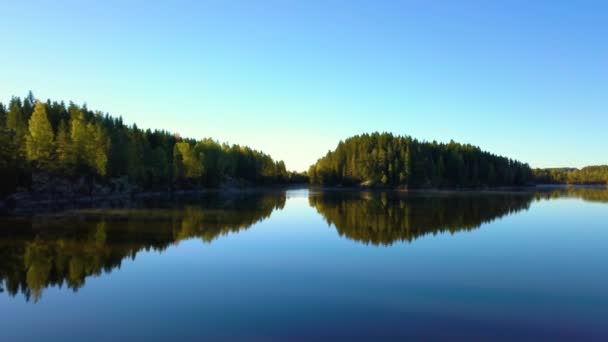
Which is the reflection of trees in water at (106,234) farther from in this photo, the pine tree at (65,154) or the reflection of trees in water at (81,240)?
the pine tree at (65,154)

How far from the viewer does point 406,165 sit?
150 metres

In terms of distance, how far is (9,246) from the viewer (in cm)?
2753

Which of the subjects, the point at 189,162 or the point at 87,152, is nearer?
the point at 87,152

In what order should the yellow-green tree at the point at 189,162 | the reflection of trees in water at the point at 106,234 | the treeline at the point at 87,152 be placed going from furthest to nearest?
the yellow-green tree at the point at 189,162 → the treeline at the point at 87,152 → the reflection of trees in water at the point at 106,234

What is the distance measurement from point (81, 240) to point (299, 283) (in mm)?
18554

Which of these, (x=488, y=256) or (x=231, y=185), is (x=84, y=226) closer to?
(x=488, y=256)

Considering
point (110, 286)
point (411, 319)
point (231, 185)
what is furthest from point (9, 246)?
point (231, 185)

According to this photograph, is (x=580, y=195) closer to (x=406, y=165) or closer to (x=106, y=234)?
(x=406, y=165)

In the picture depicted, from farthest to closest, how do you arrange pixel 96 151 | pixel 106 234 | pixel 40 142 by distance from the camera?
1. pixel 96 151
2. pixel 40 142
3. pixel 106 234

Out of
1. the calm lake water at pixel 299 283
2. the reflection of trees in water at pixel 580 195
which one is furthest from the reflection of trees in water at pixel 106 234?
the reflection of trees in water at pixel 580 195

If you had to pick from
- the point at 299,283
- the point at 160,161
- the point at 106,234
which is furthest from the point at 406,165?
the point at 299,283

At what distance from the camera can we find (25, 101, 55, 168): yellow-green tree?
212ft

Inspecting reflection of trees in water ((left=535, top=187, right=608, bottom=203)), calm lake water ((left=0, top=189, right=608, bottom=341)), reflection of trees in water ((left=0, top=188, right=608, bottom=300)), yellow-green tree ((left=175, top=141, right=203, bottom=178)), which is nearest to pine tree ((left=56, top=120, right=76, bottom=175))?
reflection of trees in water ((left=0, top=188, right=608, bottom=300))

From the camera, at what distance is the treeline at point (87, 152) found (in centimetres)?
6097
